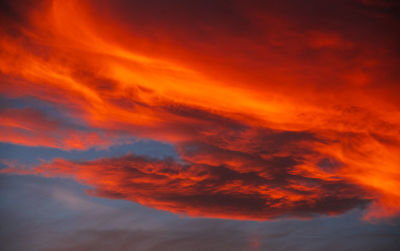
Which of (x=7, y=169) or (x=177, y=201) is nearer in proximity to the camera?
(x=7, y=169)

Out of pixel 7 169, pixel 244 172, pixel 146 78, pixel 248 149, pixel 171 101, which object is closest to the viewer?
pixel 146 78

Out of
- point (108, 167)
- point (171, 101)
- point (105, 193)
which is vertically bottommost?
point (105, 193)

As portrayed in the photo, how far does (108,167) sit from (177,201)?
11.0 ft

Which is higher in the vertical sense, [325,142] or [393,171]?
[325,142]

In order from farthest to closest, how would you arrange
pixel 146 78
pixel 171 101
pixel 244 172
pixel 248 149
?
pixel 244 172 < pixel 248 149 < pixel 171 101 < pixel 146 78

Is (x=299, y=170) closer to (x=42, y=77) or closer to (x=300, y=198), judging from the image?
(x=300, y=198)

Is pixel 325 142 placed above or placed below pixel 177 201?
above

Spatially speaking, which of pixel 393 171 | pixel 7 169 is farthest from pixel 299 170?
pixel 7 169

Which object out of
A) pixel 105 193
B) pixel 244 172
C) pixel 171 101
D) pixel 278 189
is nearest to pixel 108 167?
pixel 105 193

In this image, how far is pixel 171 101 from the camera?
1020cm

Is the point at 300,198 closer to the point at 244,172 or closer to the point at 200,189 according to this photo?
the point at 244,172

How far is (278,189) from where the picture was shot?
13562 mm

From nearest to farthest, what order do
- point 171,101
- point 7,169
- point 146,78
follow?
point 146,78, point 171,101, point 7,169

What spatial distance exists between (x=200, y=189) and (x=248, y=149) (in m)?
3.00
